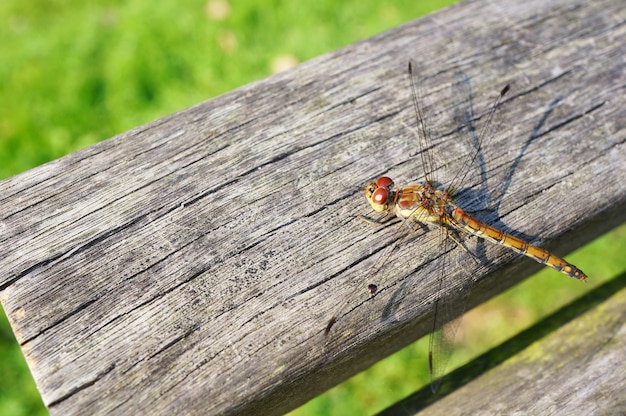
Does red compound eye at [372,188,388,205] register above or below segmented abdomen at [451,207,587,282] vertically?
above

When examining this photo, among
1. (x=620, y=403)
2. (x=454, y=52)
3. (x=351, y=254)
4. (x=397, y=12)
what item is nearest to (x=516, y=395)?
(x=620, y=403)

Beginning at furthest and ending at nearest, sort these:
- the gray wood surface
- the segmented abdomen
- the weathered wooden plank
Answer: the segmented abdomen
the weathered wooden plank
the gray wood surface

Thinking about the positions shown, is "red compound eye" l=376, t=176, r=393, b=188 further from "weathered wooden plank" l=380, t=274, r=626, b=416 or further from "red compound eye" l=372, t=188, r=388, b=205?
"weathered wooden plank" l=380, t=274, r=626, b=416

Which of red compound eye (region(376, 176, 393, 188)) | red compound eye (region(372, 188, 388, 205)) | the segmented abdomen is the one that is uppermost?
red compound eye (region(376, 176, 393, 188))

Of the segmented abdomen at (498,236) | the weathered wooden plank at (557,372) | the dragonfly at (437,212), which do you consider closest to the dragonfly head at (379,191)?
the dragonfly at (437,212)

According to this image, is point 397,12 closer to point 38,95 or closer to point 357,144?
point 38,95

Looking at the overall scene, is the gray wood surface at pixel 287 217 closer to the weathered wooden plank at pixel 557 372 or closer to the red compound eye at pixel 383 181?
the red compound eye at pixel 383 181

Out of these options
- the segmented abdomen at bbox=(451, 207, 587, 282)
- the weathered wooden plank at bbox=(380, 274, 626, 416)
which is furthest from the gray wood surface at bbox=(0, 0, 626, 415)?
the weathered wooden plank at bbox=(380, 274, 626, 416)

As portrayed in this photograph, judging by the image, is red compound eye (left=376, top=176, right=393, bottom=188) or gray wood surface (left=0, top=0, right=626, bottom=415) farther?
red compound eye (left=376, top=176, right=393, bottom=188)

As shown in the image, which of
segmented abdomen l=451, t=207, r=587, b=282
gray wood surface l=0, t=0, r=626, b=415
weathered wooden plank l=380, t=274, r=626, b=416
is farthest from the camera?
segmented abdomen l=451, t=207, r=587, b=282
